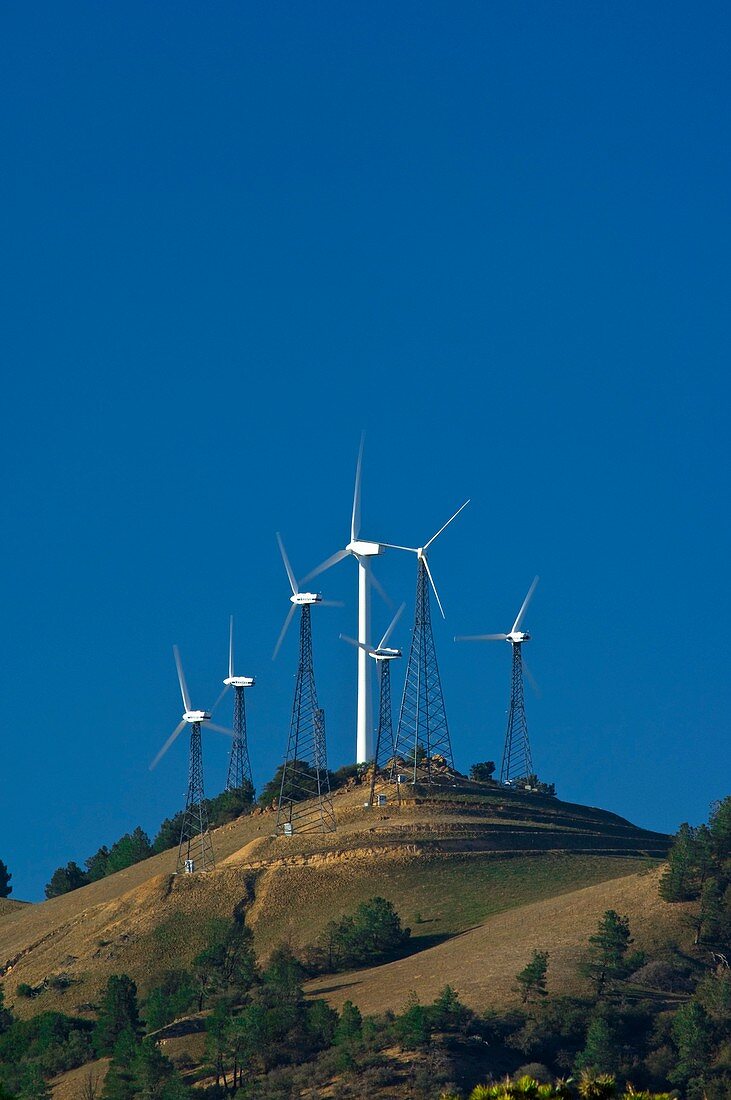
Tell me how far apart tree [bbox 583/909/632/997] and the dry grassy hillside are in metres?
13.1

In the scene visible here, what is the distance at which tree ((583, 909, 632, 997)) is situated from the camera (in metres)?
115

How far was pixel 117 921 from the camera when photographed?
150250mm

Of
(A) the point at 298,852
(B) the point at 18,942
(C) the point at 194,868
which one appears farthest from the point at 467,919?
(B) the point at 18,942

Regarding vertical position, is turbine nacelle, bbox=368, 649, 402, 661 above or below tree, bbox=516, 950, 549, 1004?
above

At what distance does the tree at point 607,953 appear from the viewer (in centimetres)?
11475

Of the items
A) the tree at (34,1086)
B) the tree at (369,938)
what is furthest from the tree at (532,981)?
the tree at (34,1086)

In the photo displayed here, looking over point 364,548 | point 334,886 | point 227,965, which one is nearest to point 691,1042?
point 227,965

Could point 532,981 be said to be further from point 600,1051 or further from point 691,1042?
point 691,1042

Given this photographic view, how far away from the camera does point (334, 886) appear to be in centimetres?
14500

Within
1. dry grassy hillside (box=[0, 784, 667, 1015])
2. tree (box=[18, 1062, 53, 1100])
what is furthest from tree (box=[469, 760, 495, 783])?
tree (box=[18, 1062, 53, 1100])

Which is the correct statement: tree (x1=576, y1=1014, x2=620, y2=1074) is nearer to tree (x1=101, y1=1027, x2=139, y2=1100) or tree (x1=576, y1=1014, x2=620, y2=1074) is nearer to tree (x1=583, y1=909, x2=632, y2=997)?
tree (x1=583, y1=909, x2=632, y2=997)

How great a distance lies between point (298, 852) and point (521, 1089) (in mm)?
96187

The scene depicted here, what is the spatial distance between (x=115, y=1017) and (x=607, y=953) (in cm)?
3358

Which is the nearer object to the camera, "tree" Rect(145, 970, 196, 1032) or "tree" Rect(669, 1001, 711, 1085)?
"tree" Rect(669, 1001, 711, 1085)
